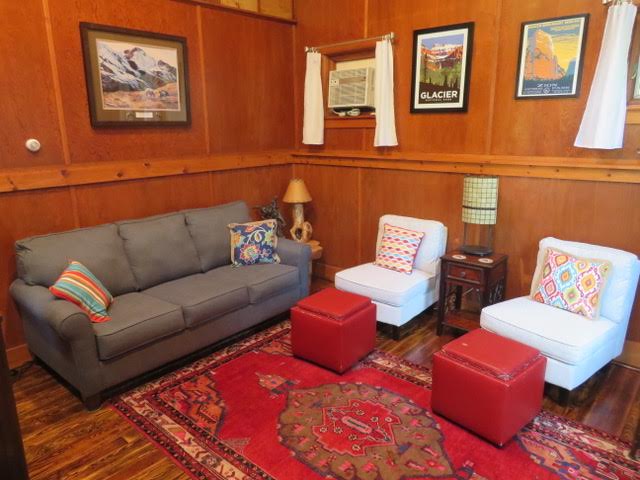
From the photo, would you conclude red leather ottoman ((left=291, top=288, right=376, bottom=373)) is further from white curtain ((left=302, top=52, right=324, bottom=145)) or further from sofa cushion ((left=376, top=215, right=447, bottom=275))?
white curtain ((left=302, top=52, right=324, bottom=145))

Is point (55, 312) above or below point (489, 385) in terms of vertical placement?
above

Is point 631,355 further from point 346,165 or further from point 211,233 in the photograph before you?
point 211,233

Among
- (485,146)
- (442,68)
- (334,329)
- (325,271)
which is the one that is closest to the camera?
(334,329)

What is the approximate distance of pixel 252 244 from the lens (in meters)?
3.83

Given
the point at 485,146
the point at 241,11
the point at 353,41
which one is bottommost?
the point at 485,146

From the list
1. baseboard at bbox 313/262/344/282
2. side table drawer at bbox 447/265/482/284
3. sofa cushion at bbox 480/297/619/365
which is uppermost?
side table drawer at bbox 447/265/482/284

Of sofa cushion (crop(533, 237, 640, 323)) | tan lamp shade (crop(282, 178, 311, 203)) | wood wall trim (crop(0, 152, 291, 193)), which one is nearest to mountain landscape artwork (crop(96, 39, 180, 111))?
wood wall trim (crop(0, 152, 291, 193))

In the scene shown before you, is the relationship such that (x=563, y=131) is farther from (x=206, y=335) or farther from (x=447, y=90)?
(x=206, y=335)

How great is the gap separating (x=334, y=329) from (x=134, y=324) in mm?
1202

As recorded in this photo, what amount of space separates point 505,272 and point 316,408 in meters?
1.81

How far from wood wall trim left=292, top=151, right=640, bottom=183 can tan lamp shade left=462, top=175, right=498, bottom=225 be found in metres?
0.21

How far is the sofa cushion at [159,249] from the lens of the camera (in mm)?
3344

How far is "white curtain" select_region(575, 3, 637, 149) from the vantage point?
2.80 m

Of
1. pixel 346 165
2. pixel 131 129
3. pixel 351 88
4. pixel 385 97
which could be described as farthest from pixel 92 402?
pixel 351 88
